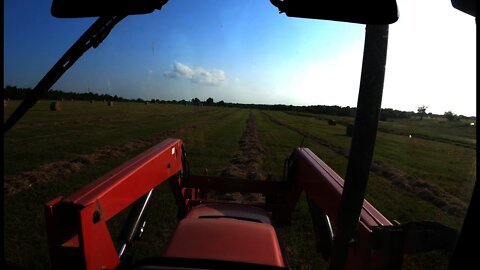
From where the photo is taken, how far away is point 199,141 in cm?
1788

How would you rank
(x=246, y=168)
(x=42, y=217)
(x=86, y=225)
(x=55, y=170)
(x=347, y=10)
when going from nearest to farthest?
(x=347, y=10), (x=86, y=225), (x=42, y=217), (x=55, y=170), (x=246, y=168)

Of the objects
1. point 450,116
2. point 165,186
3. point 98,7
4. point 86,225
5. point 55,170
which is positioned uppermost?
point 98,7

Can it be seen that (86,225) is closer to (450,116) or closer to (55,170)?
(450,116)

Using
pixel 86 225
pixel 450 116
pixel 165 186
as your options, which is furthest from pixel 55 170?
pixel 450 116

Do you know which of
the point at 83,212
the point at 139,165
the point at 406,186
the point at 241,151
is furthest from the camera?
the point at 241,151

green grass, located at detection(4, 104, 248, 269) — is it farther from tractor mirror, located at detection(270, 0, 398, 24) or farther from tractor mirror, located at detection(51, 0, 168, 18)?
tractor mirror, located at detection(270, 0, 398, 24)

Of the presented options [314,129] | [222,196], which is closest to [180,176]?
[222,196]

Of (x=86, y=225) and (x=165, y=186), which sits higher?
(x=86, y=225)

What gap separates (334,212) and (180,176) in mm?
1935

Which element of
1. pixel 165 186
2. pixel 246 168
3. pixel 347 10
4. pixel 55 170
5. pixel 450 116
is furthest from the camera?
pixel 246 168

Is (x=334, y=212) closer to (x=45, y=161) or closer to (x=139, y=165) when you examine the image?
(x=139, y=165)

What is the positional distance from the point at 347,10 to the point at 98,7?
70 cm

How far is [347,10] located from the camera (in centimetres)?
128

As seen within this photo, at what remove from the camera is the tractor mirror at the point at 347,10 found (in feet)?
4.14
